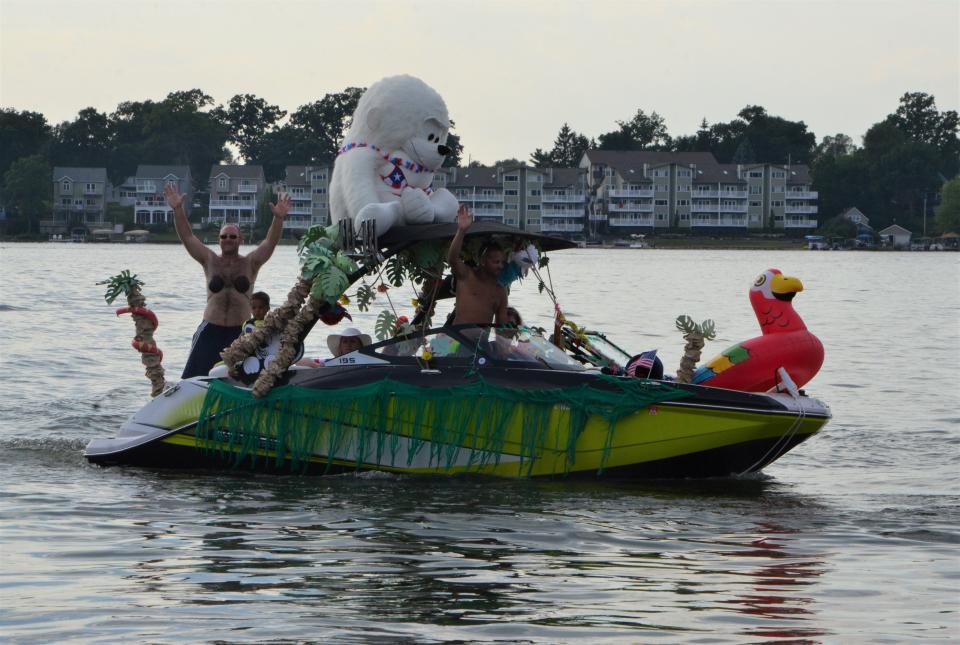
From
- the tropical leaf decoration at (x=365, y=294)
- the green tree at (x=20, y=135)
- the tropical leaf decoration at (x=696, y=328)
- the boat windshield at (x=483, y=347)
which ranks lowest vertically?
the boat windshield at (x=483, y=347)

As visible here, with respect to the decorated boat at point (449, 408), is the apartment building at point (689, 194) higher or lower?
higher

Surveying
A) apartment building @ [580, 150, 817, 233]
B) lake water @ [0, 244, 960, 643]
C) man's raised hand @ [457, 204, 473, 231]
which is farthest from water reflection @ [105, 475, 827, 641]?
apartment building @ [580, 150, 817, 233]

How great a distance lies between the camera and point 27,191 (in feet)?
484

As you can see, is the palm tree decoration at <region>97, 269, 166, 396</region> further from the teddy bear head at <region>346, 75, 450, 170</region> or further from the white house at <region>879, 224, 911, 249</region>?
the white house at <region>879, 224, 911, 249</region>

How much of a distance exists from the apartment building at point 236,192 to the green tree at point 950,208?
224ft

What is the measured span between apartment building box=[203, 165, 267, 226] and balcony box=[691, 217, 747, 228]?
45286 mm

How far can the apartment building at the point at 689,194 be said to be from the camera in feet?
504

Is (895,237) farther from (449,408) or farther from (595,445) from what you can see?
(449,408)

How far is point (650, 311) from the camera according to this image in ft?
131

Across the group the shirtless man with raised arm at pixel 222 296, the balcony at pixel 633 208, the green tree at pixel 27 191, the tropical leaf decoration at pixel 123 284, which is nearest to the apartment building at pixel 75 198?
the green tree at pixel 27 191

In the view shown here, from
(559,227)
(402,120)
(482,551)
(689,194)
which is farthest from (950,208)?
(482,551)

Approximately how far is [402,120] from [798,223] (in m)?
151

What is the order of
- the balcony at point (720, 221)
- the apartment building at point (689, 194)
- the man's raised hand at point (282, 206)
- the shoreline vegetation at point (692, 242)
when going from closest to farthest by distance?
Answer: the man's raised hand at point (282, 206), the shoreline vegetation at point (692, 242), the apartment building at point (689, 194), the balcony at point (720, 221)

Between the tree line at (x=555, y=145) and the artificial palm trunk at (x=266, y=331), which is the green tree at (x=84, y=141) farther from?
the artificial palm trunk at (x=266, y=331)
